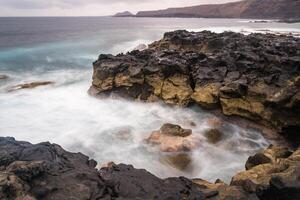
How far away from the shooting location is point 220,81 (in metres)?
18.8

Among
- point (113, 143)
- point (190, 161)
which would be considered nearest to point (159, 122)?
point (113, 143)

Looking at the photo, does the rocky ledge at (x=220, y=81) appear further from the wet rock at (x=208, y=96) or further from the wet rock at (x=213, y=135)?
the wet rock at (x=213, y=135)

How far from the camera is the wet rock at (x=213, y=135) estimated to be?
1559 centimetres

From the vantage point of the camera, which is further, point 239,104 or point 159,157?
point 239,104

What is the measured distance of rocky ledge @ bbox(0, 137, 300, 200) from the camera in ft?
26.0

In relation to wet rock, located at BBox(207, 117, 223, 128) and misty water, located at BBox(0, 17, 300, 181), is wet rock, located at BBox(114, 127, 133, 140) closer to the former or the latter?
misty water, located at BBox(0, 17, 300, 181)

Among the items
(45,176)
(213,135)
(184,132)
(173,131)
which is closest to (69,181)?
(45,176)

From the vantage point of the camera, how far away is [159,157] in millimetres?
13938

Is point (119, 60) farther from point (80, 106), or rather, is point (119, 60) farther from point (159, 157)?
Answer: point (159, 157)

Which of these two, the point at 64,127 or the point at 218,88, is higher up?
the point at 218,88

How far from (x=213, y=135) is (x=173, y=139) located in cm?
234

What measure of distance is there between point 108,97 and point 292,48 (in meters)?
12.7

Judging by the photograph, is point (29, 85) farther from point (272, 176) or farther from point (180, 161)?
point (272, 176)

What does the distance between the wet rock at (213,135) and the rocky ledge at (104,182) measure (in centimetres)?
513
